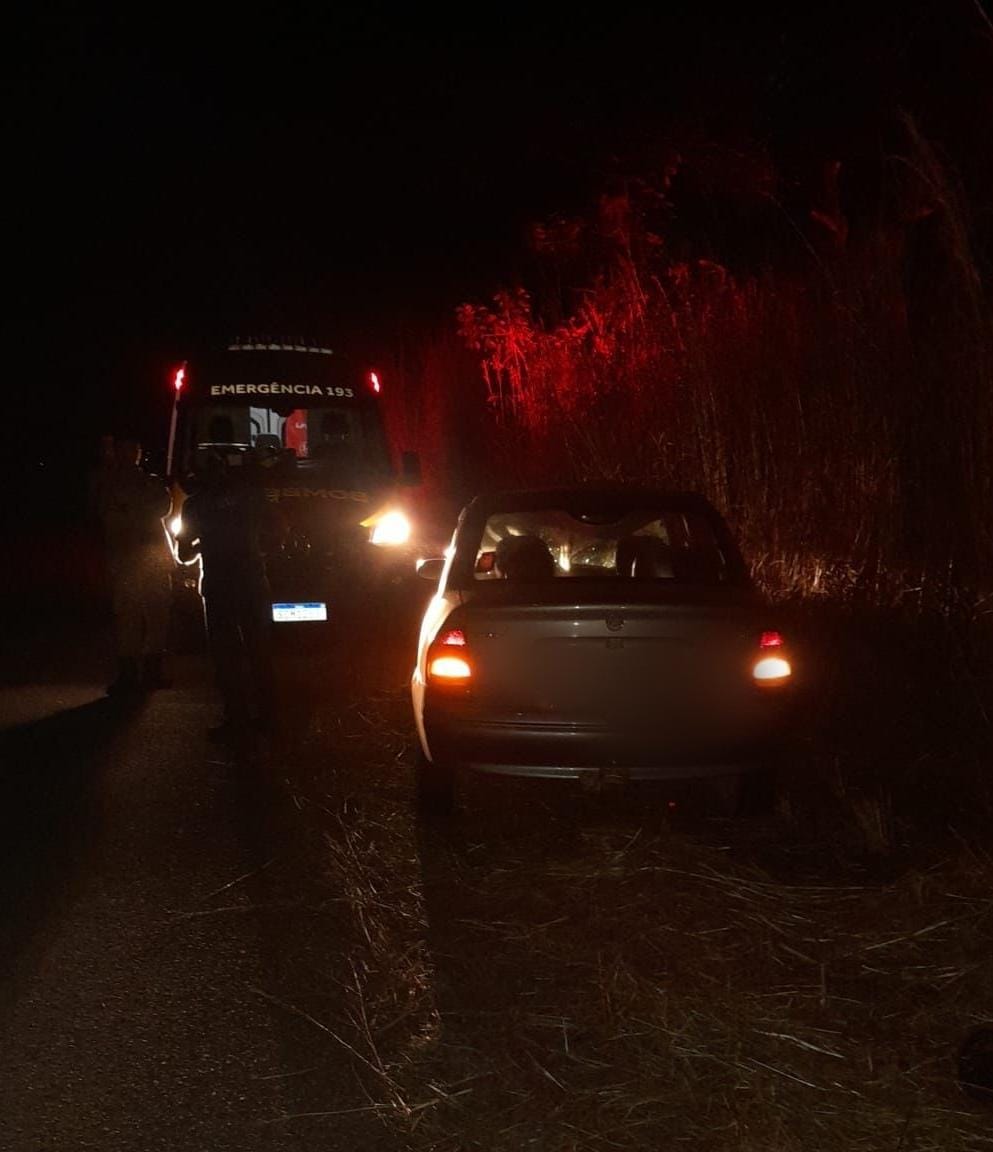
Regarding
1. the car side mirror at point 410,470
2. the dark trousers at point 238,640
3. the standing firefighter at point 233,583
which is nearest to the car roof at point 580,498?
the standing firefighter at point 233,583

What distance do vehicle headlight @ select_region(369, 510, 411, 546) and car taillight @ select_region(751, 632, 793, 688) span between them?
6.12 m

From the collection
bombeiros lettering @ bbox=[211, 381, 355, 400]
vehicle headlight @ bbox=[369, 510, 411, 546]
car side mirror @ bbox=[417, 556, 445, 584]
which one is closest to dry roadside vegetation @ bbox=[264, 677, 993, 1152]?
car side mirror @ bbox=[417, 556, 445, 584]

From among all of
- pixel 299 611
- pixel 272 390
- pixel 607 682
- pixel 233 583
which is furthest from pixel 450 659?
pixel 272 390

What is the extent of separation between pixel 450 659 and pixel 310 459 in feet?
22.1

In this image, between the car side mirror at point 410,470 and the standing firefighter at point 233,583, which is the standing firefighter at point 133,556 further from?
the car side mirror at point 410,470

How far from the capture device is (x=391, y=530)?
38.4 feet

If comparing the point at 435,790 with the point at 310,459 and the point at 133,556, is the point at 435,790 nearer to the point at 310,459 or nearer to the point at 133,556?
the point at 133,556

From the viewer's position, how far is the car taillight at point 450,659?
586 centimetres

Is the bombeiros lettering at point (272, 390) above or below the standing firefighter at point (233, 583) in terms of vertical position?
above

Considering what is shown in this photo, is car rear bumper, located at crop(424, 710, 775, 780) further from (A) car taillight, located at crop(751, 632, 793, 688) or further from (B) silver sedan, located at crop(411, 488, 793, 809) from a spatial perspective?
(A) car taillight, located at crop(751, 632, 793, 688)

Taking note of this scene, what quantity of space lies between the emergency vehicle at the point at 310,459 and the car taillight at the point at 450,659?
5318 mm

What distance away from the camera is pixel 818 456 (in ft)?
35.1

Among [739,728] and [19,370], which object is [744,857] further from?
[19,370]

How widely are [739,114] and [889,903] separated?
9331 mm
